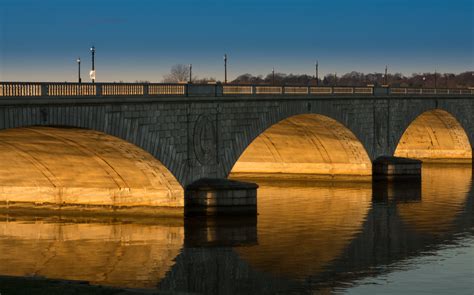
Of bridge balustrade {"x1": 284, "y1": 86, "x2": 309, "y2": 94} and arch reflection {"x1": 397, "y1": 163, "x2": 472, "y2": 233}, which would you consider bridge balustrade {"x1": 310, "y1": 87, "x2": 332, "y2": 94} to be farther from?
arch reflection {"x1": 397, "y1": 163, "x2": 472, "y2": 233}

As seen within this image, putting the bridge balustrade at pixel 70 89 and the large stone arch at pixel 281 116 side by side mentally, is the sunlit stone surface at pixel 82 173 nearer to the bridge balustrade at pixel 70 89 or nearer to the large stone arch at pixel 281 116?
the bridge balustrade at pixel 70 89

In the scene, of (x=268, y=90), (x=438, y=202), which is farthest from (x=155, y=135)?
(x=438, y=202)

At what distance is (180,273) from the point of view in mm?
39469

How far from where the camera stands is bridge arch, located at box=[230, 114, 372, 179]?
7550cm

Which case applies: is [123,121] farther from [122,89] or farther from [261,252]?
[261,252]

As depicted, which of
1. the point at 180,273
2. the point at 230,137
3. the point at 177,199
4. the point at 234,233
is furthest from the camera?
the point at 230,137

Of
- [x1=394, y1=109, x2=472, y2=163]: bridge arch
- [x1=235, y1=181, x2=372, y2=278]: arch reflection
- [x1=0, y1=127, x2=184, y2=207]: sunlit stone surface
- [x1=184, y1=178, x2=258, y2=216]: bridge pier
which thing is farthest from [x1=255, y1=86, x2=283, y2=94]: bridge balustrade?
[x1=394, y1=109, x2=472, y2=163]: bridge arch

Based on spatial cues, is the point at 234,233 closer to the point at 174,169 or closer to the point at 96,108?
the point at 174,169

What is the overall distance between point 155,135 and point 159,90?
9.43ft

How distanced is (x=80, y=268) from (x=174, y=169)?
12.5 meters

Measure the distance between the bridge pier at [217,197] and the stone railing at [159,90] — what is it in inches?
203

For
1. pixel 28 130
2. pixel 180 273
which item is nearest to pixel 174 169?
pixel 28 130

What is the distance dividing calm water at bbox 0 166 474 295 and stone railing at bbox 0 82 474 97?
7009 millimetres

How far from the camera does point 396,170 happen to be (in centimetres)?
7706
